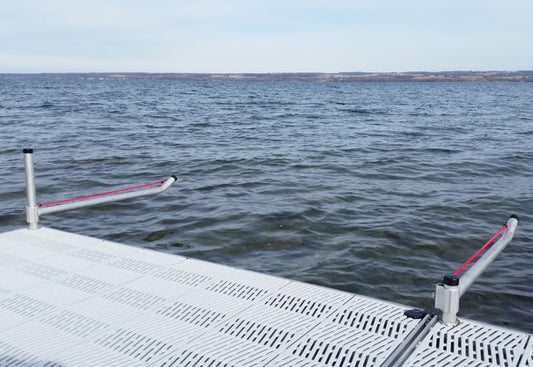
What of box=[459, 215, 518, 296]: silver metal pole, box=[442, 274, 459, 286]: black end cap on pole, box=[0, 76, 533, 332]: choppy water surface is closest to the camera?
box=[442, 274, 459, 286]: black end cap on pole

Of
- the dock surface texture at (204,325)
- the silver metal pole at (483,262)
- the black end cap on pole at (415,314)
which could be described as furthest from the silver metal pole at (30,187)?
the silver metal pole at (483,262)

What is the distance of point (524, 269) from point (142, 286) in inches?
236

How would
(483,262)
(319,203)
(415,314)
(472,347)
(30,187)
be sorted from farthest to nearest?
(319,203)
(30,187)
(483,262)
(415,314)
(472,347)

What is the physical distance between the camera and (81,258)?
553cm

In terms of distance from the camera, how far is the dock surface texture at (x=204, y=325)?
358 cm

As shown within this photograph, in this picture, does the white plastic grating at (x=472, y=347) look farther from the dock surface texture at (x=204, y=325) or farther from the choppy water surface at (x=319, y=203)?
the choppy water surface at (x=319, y=203)

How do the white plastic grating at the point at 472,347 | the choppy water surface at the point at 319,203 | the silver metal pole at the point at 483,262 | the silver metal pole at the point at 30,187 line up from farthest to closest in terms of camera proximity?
the choppy water surface at the point at 319,203 < the silver metal pole at the point at 30,187 < the silver metal pole at the point at 483,262 < the white plastic grating at the point at 472,347

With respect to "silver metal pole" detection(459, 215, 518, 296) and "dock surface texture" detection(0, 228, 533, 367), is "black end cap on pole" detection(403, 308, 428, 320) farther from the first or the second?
"silver metal pole" detection(459, 215, 518, 296)

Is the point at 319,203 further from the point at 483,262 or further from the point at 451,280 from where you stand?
the point at 451,280

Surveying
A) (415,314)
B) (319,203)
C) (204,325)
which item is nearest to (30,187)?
(204,325)

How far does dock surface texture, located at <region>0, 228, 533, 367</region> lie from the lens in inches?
141

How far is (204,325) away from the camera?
4074mm

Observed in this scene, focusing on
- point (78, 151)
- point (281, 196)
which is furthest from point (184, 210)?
point (78, 151)

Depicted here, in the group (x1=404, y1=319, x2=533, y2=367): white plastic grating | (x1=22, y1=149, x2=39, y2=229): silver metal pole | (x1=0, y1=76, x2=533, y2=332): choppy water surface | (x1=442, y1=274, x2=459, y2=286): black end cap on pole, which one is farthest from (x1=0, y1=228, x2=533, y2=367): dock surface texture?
(x1=0, y1=76, x2=533, y2=332): choppy water surface
